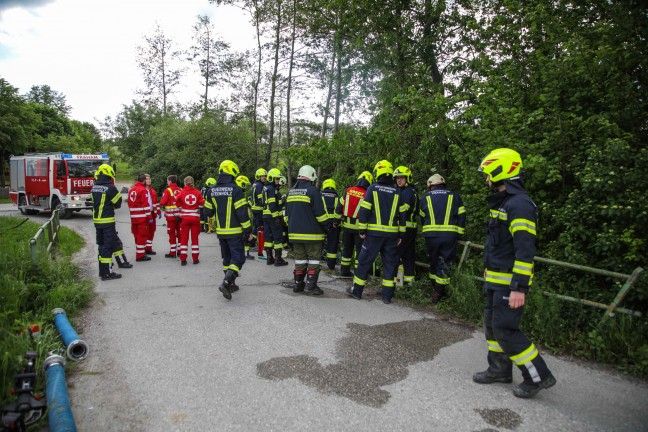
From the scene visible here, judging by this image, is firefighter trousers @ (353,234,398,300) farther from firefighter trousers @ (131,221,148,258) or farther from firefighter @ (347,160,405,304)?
firefighter trousers @ (131,221,148,258)

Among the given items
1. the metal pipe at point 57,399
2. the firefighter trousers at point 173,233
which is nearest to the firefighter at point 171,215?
the firefighter trousers at point 173,233

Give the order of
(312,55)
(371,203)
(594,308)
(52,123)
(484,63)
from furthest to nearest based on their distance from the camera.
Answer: (52,123)
(312,55)
(484,63)
(371,203)
(594,308)

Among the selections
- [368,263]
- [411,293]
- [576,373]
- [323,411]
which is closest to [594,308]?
[576,373]

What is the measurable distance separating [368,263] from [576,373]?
310 centimetres

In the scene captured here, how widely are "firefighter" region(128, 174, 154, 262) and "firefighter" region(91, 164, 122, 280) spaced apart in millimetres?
995

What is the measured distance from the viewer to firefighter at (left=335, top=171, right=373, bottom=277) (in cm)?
750

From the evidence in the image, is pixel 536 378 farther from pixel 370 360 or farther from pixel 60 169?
pixel 60 169

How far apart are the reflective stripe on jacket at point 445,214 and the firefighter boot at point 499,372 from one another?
8.68 ft

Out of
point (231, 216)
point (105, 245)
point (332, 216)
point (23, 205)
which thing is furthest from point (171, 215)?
point (23, 205)

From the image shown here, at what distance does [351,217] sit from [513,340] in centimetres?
441

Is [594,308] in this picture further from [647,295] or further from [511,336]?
[511,336]

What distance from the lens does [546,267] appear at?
579cm

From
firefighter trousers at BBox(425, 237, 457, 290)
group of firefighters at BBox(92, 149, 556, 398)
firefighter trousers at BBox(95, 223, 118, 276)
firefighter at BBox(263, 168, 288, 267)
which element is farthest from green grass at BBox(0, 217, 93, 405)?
firefighter trousers at BBox(425, 237, 457, 290)

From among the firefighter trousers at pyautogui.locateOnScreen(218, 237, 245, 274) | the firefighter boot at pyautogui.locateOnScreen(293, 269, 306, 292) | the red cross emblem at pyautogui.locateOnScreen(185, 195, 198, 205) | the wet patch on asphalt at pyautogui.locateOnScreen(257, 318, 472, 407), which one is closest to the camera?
the wet patch on asphalt at pyautogui.locateOnScreen(257, 318, 472, 407)
